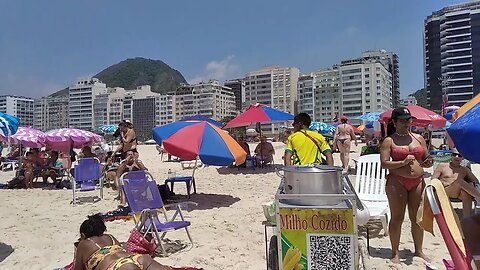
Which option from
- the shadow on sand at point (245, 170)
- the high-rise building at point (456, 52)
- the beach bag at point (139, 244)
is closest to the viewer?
the beach bag at point (139, 244)

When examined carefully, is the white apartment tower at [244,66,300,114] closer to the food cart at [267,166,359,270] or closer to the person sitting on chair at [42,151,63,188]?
the person sitting on chair at [42,151,63,188]

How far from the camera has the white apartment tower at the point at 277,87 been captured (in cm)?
11669

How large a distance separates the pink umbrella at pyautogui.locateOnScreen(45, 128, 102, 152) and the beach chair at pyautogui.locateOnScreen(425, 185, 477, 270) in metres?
9.31

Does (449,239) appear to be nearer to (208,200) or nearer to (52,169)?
(208,200)

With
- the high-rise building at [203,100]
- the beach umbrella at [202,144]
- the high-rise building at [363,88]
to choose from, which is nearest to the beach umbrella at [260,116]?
the beach umbrella at [202,144]

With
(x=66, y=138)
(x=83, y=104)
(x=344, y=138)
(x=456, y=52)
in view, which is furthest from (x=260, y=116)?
(x=83, y=104)

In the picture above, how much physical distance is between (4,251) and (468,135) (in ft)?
14.9

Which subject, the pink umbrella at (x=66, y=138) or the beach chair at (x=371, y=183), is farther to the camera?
the pink umbrella at (x=66, y=138)

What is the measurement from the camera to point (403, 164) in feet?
10.6

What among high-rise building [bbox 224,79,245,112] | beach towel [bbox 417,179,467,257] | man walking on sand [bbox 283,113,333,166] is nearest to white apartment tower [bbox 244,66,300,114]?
high-rise building [bbox 224,79,245,112]

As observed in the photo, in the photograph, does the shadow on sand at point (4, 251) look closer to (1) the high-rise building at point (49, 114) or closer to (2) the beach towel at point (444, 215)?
(2) the beach towel at point (444, 215)

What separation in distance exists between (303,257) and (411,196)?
1.58 metres

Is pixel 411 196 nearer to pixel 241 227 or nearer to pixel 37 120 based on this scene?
pixel 241 227

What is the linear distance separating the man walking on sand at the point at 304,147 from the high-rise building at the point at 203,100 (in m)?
112
